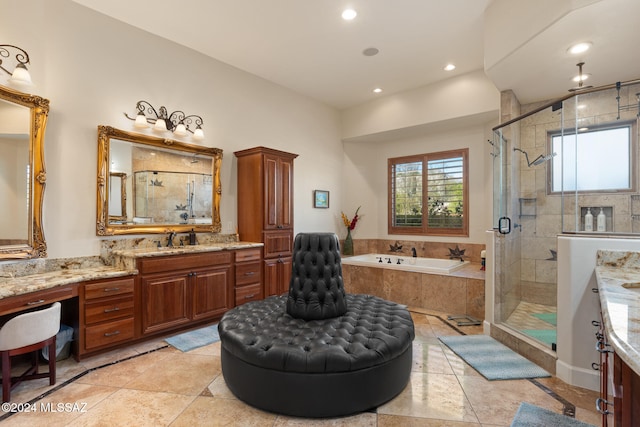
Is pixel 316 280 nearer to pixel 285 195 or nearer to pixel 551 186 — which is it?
pixel 285 195

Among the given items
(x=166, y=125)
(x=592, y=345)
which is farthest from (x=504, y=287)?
(x=166, y=125)

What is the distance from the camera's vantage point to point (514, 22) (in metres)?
2.93

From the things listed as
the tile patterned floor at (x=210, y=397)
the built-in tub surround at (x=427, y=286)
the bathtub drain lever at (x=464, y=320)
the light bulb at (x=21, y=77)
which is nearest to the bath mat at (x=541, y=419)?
the tile patterned floor at (x=210, y=397)

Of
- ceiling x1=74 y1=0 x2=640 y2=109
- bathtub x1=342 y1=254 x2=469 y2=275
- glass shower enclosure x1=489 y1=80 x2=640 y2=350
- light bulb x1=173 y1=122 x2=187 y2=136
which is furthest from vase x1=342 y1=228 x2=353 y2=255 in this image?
light bulb x1=173 y1=122 x2=187 y2=136

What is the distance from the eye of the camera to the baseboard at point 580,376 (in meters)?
2.30

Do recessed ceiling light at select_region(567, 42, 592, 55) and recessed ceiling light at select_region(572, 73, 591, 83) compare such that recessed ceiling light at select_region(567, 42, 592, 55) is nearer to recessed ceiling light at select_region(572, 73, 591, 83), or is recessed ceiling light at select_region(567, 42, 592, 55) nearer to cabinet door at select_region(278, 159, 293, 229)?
recessed ceiling light at select_region(572, 73, 591, 83)

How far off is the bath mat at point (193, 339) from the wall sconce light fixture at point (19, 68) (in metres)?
2.71

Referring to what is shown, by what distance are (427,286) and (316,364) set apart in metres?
2.80

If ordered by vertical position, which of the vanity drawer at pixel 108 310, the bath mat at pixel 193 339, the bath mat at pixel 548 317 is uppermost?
the vanity drawer at pixel 108 310

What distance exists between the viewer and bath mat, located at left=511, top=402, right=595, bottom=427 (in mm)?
1896

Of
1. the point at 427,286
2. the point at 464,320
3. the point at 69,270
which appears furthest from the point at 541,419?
the point at 69,270

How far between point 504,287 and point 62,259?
467cm

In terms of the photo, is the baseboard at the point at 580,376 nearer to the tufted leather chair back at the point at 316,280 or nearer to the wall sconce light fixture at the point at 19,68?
the tufted leather chair back at the point at 316,280

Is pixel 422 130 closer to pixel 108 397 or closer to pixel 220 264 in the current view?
pixel 220 264
